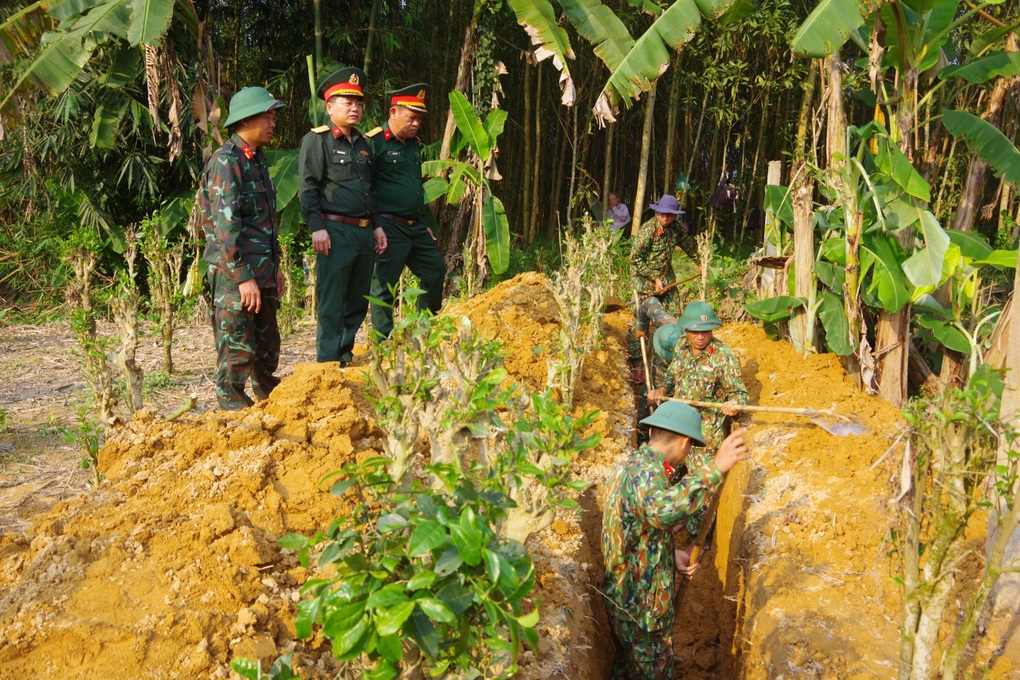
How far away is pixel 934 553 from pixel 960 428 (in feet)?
1.45

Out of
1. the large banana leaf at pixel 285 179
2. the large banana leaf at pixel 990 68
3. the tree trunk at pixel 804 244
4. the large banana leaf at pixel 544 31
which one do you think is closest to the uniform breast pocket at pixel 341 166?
the large banana leaf at pixel 544 31

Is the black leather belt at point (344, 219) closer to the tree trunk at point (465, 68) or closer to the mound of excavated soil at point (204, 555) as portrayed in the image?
the mound of excavated soil at point (204, 555)

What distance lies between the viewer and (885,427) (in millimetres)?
5520

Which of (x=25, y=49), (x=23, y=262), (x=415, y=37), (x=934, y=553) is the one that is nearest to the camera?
(x=934, y=553)

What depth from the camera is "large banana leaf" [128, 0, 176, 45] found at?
5.91m

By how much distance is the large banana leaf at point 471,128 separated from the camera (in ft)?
25.6

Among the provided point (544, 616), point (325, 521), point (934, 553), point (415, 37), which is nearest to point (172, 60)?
point (415, 37)

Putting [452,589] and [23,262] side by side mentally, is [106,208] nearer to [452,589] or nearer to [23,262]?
[23,262]

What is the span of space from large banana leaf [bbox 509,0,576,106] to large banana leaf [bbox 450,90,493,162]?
0.91 meters

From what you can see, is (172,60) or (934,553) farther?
(172,60)

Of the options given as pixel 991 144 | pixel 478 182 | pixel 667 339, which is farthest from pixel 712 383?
pixel 478 182

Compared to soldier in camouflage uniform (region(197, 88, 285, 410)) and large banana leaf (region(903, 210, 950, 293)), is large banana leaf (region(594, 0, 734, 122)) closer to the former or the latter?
large banana leaf (region(903, 210, 950, 293))

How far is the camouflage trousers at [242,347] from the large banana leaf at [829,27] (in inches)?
145

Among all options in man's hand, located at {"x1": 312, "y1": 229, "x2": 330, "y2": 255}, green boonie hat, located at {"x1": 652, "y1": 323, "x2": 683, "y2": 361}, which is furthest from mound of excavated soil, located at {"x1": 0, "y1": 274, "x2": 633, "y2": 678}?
green boonie hat, located at {"x1": 652, "y1": 323, "x2": 683, "y2": 361}
